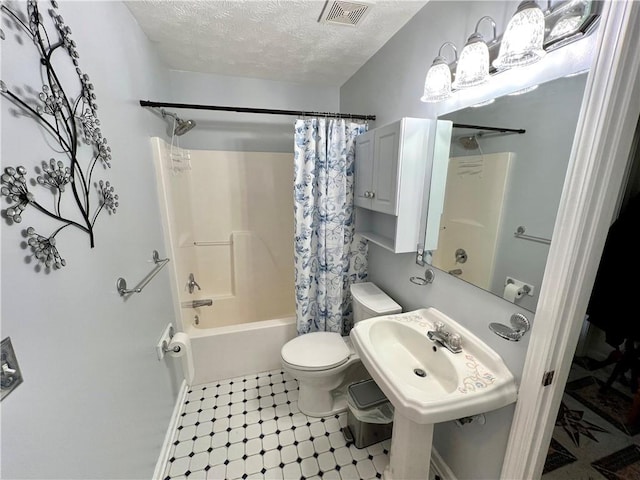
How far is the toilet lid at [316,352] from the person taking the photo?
155 cm

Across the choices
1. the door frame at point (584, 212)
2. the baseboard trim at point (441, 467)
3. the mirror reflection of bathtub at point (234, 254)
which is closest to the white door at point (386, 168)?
the door frame at point (584, 212)

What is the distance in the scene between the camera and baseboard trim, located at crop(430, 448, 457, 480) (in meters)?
1.30

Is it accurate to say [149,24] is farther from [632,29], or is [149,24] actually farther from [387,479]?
[387,479]

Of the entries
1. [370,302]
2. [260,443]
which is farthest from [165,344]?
[370,302]

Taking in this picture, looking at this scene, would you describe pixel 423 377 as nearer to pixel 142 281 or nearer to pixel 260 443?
pixel 260 443

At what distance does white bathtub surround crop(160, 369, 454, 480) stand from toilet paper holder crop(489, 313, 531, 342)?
981 millimetres

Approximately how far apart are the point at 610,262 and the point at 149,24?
3.11 meters

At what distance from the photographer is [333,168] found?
5.75ft

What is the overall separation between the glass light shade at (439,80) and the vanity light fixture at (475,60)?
98 millimetres

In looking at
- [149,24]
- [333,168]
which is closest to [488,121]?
[333,168]

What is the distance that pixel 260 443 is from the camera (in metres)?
1.51

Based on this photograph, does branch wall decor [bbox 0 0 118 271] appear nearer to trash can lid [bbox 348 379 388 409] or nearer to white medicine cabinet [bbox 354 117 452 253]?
white medicine cabinet [bbox 354 117 452 253]

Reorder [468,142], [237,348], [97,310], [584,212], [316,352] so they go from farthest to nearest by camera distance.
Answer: [237,348], [316,352], [468,142], [97,310], [584,212]

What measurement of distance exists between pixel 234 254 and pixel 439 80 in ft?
6.90
